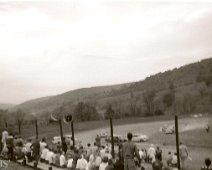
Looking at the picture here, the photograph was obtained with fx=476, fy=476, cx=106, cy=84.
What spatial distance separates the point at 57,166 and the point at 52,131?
134 ft

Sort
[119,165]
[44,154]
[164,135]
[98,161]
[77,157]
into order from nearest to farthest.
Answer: [119,165] < [98,161] < [77,157] < [44,154] < [164,135]

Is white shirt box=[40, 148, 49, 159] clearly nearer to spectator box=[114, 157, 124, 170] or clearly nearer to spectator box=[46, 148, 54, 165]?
spectator box=[46, 148, 54, 165]

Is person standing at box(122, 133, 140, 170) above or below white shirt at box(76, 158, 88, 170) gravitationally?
above

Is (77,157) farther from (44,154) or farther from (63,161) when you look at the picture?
(44,154)

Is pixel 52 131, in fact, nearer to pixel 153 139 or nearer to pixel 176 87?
pixel 153 139

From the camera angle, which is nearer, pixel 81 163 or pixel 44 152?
pixel 81 163

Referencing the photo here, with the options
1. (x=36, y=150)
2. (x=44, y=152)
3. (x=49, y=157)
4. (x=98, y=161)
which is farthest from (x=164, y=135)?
(x=98, y=161)

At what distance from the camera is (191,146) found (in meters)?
36.4

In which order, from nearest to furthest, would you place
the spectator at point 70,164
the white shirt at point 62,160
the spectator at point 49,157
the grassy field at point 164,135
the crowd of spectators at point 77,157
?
1. the crowd of spectators at point 77,157
2. the spectator at point 70,164
3. the white shirt at point 62,160
4. the spectator at point 49,157
5. the grassy field at point 164,135

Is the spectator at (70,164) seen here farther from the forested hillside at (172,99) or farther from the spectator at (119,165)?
the forested hillside at (172,99)

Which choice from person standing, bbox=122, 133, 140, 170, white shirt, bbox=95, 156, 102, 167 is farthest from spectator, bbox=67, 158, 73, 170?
person standing, bbox=122, 133, 140, 170

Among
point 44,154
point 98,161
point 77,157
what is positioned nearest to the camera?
point 98,161

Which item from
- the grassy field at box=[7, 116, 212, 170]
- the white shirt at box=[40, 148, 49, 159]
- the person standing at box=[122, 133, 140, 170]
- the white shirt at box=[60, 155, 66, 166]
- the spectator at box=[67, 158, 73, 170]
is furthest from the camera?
the grassy field at box=[7, 116, 212, 170]

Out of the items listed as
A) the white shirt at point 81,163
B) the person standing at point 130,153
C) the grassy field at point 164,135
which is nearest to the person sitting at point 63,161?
the white shirt at point 81,163
